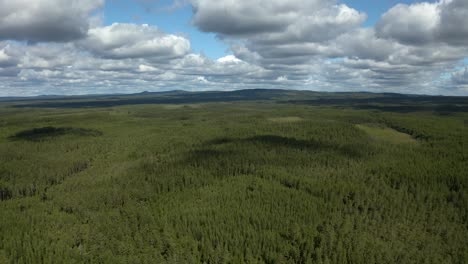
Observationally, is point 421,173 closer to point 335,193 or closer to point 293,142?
point 335,193

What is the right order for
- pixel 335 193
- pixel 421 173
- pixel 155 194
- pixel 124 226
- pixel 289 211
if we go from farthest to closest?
pixel 421 173 → pixel 155 194 → pixel 335 193 → pixel 289 211 → pixel 124 226

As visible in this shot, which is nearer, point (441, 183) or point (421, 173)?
point (441, 183)

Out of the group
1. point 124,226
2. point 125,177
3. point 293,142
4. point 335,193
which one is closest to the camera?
point 124,226

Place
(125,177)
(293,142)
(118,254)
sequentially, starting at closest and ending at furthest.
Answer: (118,254), (125,177), (293,142)

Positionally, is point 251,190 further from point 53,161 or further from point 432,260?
point 53,161

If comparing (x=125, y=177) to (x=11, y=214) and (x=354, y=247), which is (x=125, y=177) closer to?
(x=11, y=214)

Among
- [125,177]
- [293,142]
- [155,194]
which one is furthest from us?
[293,142]

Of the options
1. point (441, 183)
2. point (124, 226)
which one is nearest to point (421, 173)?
point (441, 183)

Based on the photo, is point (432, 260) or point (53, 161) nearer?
point (432, 260)

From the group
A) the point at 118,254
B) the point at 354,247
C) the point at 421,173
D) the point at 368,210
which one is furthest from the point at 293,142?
the point at 118,254
